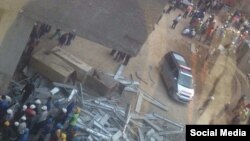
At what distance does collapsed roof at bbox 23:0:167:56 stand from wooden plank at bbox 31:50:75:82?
348cm

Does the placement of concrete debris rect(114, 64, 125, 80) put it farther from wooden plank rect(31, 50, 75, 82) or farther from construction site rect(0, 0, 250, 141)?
wooden plank rect(31, 50, 75, 82)

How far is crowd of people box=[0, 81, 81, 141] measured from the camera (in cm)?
1634

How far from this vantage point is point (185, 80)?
25000mm

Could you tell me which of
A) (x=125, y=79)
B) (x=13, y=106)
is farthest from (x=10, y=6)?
(x=125, y=79)

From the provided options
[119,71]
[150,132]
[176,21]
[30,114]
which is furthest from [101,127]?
[176,21]

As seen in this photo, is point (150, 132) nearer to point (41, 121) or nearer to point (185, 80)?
point (185, 80)

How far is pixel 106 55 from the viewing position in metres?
25.4

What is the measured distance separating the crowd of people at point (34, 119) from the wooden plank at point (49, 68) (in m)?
1.77

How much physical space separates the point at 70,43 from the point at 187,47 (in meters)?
9.65

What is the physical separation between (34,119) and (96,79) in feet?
16.0

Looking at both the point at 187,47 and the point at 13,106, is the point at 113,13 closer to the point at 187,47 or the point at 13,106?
the point at 13,106

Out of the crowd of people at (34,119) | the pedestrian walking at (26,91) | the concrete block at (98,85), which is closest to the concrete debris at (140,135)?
the concrete block at (98,85)

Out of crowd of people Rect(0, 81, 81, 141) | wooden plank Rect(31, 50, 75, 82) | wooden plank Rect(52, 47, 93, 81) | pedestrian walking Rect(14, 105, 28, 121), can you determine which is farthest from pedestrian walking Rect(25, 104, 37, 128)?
wooden plank Rect(52, 47, 93, 81)

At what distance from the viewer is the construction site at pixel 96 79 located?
1734 cm
